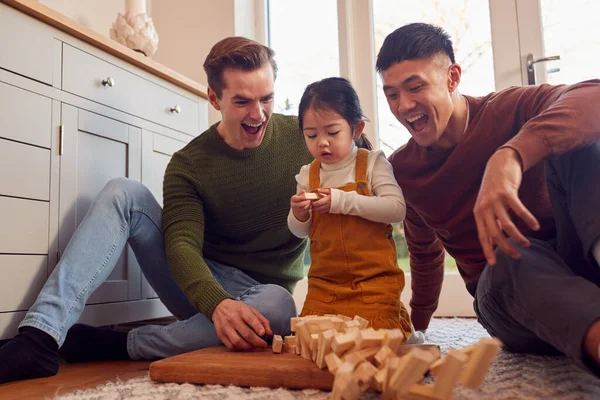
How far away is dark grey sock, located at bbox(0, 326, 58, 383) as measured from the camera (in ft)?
3.64

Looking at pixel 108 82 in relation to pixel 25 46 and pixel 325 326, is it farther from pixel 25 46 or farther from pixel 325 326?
pixel 325 326

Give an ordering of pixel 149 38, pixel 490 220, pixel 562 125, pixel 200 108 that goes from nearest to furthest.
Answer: pixel 490 220
pixel 562 125
pixel 149 38
pixel 200 108

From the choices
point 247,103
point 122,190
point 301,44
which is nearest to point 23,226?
point 122,190

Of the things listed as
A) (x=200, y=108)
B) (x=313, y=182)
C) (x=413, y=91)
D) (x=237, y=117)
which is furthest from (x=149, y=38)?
(x=413, y=91)

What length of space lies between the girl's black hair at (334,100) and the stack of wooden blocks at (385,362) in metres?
0.49

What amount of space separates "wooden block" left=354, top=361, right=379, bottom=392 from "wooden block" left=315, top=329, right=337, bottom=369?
120mm

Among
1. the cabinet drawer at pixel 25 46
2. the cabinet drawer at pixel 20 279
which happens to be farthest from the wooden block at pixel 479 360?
the cabinet drawer at pixel 25 46

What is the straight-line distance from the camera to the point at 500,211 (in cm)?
76

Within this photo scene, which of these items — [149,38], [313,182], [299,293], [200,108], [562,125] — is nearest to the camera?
[562,125]

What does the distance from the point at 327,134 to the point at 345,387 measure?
67 centimetres

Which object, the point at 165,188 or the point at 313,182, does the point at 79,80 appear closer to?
the point at 165,188

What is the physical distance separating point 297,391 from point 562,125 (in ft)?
2.01

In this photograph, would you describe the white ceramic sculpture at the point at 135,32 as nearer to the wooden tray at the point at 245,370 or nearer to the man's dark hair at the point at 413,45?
the man's dark hair at the point at 413,45

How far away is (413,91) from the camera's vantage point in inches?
47.9
